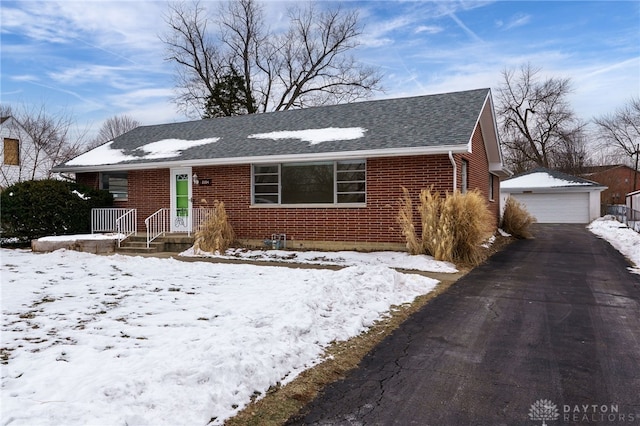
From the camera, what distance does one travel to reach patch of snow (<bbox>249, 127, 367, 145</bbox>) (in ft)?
42.8

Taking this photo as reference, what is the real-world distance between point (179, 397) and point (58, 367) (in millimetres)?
1293

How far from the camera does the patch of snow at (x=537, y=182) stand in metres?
28.8

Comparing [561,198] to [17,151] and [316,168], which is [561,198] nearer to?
[316,168]

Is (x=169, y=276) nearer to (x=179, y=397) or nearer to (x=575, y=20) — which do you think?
(x=179, y=397)

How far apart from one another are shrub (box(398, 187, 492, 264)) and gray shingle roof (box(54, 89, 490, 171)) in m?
1.60

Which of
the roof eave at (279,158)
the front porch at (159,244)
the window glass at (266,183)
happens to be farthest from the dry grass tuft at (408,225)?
the front porch at (159,244)

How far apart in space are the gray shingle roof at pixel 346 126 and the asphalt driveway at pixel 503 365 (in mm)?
5518

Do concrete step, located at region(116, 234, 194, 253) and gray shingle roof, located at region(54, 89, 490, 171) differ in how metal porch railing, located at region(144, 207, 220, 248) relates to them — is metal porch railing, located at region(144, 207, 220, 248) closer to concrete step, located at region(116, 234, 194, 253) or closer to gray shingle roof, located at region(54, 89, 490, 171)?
concrete step, located at region(116, 234, 194, 253)

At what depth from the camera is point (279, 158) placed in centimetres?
1267

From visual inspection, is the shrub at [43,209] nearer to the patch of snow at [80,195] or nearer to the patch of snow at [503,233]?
the patch of snow at [80,195]

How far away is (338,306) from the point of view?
5.93 m

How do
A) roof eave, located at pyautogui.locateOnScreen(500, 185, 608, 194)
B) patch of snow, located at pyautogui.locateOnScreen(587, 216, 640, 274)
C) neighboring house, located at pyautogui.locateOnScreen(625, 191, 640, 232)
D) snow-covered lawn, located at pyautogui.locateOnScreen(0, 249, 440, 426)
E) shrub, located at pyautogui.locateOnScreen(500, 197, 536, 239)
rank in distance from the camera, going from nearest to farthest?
snow-covered lawn, located at pyautogui.locateOnScreen(0, 249, 440, 426), patch of snow, located at pyautogui.locateOnScreen(587, 216, 640, 274), shrub, located at pyautogui.locateOnScreen(500, 197, 536, 239), neighboring house, located at pyautogui.locateOnScreen(625, 191, 640, 232), roof eave, located at pyautogui.locateOnScreen(500, 185, 608, 194)

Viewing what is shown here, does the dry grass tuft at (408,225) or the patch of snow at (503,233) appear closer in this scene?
the dry grass tuft at (408,225)

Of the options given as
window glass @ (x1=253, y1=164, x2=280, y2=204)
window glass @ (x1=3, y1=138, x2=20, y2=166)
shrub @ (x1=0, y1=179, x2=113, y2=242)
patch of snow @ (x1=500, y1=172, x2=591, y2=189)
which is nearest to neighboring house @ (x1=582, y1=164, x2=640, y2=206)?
patch of snow @ (x1=500, y1=172, x2=591, y2=189)
